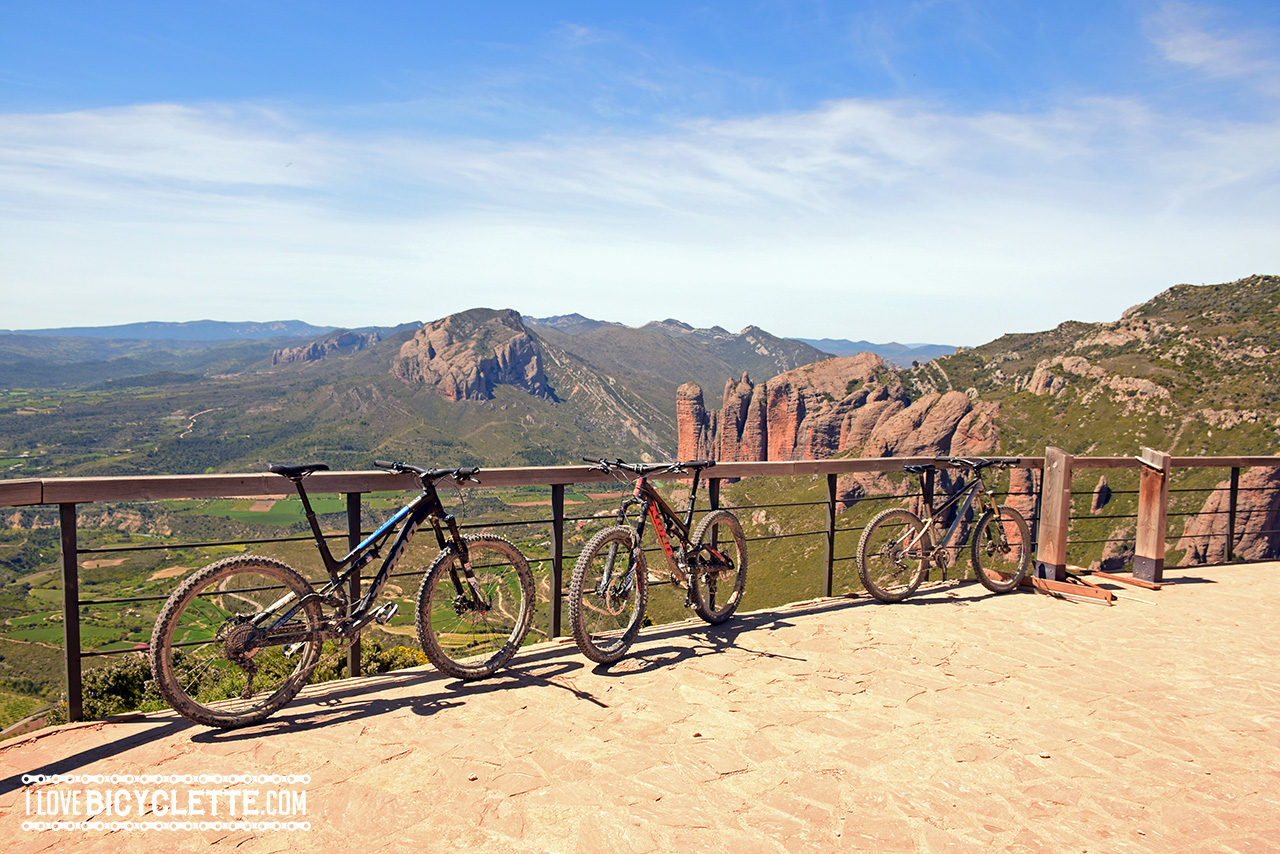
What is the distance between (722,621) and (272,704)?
3504 millimetres

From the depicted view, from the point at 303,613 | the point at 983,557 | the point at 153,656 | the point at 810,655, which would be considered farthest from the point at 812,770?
the point at 983,557

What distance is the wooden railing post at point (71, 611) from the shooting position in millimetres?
3783

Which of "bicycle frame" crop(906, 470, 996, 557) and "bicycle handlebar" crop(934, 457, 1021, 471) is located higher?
"bicycle handlebar" crop(934, 457, 1021, 471)

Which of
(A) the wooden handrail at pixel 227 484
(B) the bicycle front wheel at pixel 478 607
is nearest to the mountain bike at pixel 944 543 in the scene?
(A) the wooden handrail at pixel 227 484

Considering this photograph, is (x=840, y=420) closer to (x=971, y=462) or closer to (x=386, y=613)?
(x=971, y=462)

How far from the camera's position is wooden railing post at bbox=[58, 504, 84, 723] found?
378 centimetres

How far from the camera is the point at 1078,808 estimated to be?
3355 mm

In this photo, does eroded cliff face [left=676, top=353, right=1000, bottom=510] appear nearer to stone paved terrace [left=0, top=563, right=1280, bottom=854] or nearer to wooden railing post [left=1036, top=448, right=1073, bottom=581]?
wooden railing post [left=1036, top=448, right=1073, bottom=581]

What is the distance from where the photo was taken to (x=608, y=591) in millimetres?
4961

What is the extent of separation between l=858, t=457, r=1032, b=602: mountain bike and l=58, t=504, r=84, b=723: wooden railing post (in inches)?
236

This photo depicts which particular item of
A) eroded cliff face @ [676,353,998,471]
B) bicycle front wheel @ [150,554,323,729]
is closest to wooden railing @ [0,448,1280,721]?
bicycle front wheel @ [150,554,323,729]

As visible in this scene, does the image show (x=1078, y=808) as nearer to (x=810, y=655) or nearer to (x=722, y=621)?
(x=810, y=655)

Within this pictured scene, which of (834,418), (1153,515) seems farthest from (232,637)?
(834,418)

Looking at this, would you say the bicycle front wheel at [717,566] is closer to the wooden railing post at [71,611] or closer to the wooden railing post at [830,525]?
the wooden railing post at [830,525]
